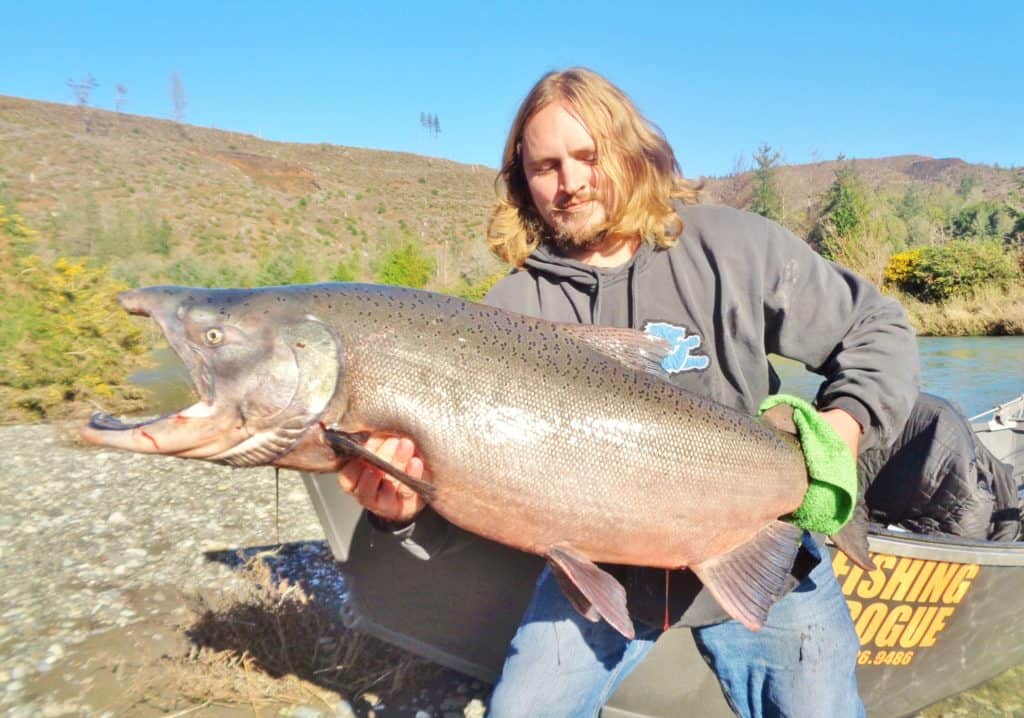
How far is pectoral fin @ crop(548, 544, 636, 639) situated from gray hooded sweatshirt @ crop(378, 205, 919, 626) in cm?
31

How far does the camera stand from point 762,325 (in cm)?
234

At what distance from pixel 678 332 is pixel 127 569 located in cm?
490

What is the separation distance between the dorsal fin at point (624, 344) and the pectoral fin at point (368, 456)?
669 millimetres

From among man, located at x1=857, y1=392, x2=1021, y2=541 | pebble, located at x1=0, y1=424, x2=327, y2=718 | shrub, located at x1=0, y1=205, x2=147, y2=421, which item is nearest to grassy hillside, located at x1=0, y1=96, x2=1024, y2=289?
shrub, located at x1=0, y1=205, x2=147, y2=421

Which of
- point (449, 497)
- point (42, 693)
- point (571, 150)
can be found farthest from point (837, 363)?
point (42, 693)

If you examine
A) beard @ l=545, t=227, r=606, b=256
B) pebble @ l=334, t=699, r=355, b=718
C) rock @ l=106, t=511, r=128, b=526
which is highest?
beard @ l=545, t=227, r=606, b=256

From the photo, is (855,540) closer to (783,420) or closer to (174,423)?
(783,420)

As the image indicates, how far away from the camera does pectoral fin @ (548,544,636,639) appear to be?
1.92m

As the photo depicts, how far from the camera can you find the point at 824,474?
79.4 inches

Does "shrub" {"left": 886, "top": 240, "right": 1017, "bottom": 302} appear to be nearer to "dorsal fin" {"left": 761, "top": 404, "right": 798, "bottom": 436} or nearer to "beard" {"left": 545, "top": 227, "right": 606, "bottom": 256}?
"beard" {"left": 545, "top": 227, "right": 606, "bottom": 256}

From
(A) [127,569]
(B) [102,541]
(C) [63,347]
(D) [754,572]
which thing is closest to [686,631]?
(D) [754,572]

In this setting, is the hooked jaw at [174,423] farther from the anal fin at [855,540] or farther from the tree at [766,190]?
the tree at [766,190]

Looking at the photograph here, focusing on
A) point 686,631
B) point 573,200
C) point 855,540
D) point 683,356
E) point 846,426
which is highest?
point 573,200

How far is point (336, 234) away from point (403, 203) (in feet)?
45.4
